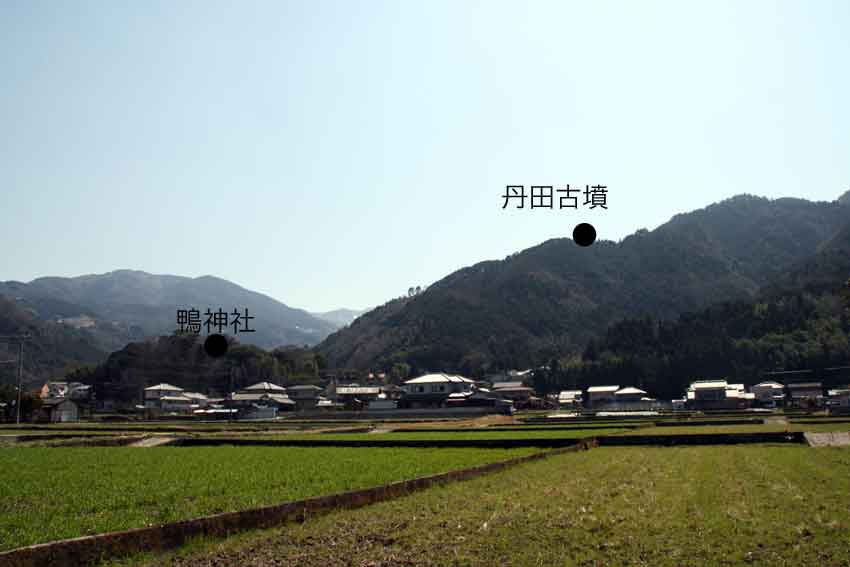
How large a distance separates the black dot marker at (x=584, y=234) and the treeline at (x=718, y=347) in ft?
353

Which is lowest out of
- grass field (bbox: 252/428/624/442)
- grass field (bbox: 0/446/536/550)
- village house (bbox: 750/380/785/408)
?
village house (bbox: 750/380/785/408)

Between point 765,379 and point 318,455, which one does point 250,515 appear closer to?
point 318,455

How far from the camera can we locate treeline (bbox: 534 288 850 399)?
11256 centimetres

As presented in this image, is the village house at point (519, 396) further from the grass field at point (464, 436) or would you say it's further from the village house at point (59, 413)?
the grass field at point (464, 436)

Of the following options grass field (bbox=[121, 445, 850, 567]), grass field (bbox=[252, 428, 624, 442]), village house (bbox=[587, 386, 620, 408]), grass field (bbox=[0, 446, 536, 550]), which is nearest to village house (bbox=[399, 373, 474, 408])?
village house (bbox=[587, 386, 620, 408])

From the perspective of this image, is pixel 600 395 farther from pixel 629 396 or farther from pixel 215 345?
pixel 215 345

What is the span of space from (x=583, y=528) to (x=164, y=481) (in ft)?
38.6

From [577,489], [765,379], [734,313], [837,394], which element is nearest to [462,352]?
[734,313]

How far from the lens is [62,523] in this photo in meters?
12.7

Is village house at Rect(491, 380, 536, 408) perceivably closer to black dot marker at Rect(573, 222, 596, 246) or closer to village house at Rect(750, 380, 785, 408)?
village house at Rect(750, 380, 785, 408)

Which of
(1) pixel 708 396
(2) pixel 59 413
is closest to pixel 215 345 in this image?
(2) pixel 59 413

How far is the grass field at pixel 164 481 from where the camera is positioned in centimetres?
1330

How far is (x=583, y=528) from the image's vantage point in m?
12.9

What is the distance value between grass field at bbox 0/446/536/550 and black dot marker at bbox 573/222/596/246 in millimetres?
8573
